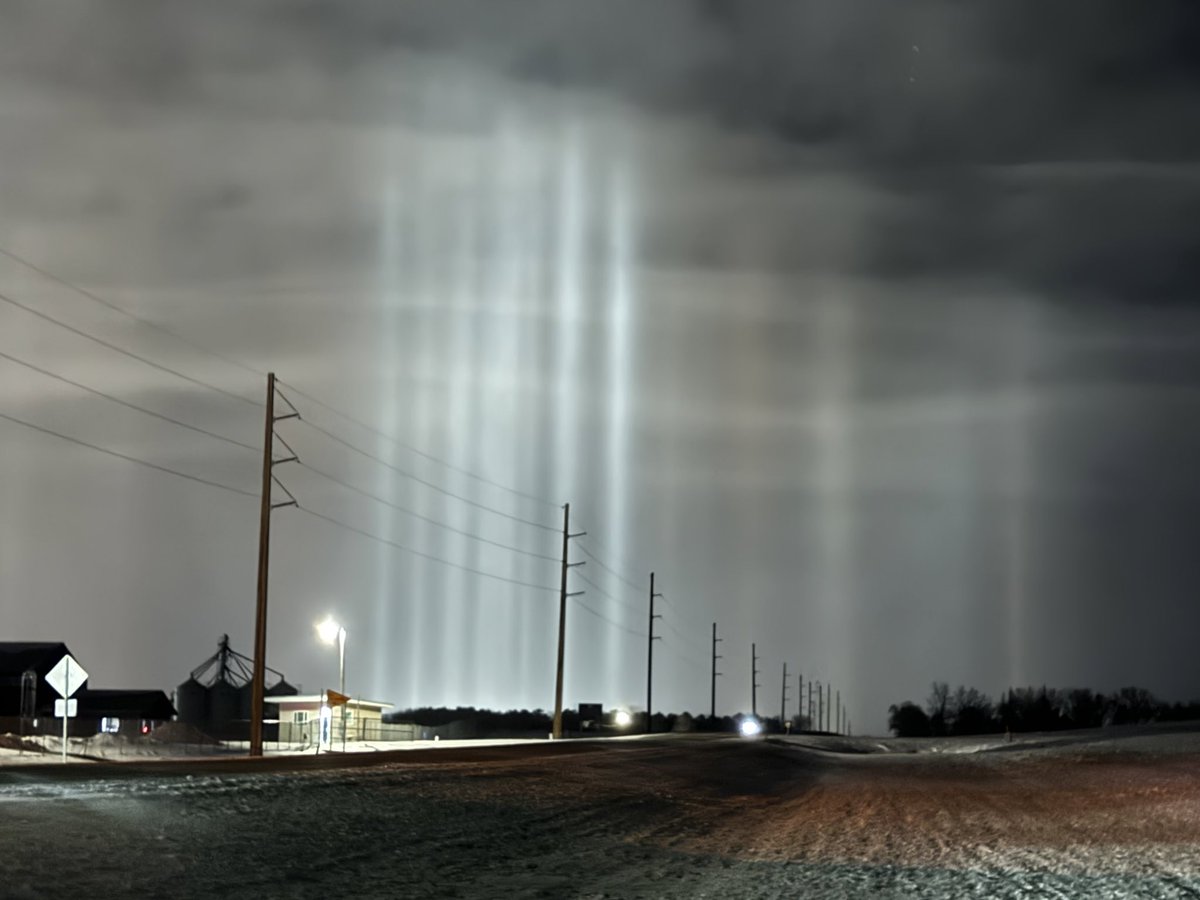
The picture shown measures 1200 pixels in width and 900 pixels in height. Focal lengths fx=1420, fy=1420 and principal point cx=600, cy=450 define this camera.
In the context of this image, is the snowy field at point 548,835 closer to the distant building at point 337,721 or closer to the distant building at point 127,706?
the distant building at point 337,721

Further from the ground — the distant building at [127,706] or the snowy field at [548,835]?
the snowy field at [548,835]

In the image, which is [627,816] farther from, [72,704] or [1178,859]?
[72,704]

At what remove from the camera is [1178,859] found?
68.8ft

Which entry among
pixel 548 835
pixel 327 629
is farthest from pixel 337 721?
pixel 548 835

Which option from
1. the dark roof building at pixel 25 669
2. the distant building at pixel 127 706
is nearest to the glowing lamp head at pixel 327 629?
the dark roof building at pixel 25 669

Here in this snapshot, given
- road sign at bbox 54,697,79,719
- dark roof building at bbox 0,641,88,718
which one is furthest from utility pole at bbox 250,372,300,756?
dark roof building at bbox 0,641,88,718

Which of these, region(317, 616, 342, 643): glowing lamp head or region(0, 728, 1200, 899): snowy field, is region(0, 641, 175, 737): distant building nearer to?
region(317, 616, 342, 643): glowing lamp head

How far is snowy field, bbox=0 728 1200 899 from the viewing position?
58.3 ft

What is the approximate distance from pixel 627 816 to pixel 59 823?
500 inches

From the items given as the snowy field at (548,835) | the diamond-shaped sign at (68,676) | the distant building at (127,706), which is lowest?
the distant building at (127,706)

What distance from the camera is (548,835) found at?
80.0ft

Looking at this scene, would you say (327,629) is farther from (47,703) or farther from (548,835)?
(47,703)

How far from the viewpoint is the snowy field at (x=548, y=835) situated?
58.3 ft

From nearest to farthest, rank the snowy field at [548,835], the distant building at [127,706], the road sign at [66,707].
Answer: the snowy field at [548,835] < the road sign at [66,707] < the distant building at [127,706]
